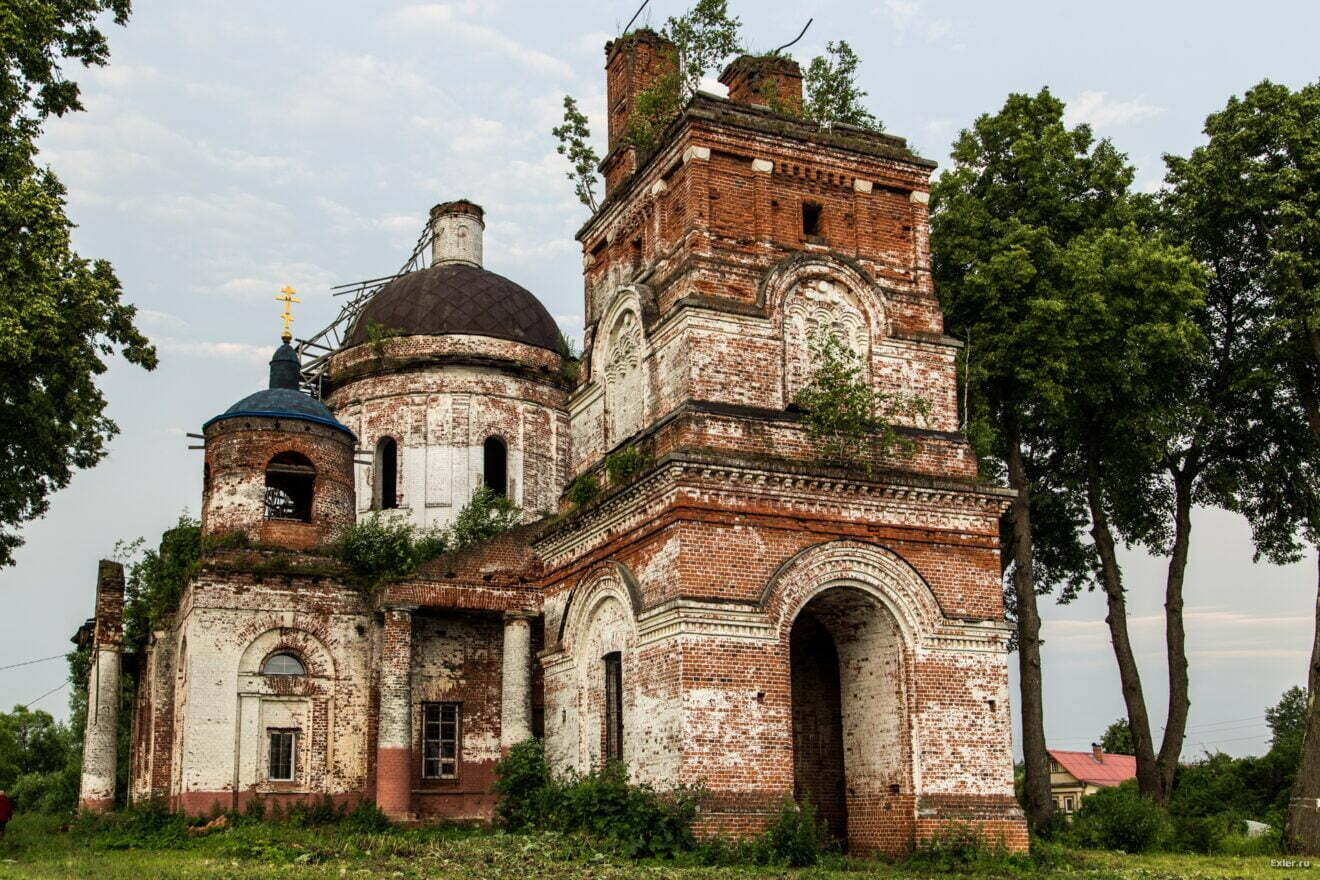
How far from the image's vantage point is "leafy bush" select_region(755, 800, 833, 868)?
14.6 meters

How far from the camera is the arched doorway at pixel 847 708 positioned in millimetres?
16578

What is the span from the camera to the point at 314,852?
15.1m

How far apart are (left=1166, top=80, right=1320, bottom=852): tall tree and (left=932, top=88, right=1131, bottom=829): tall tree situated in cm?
161

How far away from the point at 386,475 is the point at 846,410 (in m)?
11.9

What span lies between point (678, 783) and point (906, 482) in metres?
4.70

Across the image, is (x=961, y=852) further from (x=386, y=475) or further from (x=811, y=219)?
(x=386, y=475)

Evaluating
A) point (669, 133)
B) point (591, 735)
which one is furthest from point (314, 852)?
point (669, 133)

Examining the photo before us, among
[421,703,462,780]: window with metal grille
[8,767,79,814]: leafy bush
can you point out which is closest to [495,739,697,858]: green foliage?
[421,703,462,780]: window with metal grille

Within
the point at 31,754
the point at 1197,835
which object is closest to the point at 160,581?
the point at 1197,835

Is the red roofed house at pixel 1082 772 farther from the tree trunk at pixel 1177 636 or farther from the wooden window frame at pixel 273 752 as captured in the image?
the wooden window frame at pixel 273 752

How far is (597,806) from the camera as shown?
15.7 metres

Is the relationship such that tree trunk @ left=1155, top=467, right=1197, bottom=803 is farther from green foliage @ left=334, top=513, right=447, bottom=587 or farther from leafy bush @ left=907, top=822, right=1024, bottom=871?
green foliage @ left=334, top=513, right=447, bottom=587

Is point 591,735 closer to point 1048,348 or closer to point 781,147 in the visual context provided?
point 781,147

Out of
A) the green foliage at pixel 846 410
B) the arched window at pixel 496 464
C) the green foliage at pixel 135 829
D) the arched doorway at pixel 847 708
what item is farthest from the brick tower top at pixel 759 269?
the green foliage at pixel 135 829
